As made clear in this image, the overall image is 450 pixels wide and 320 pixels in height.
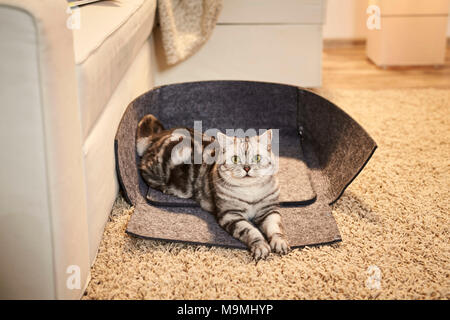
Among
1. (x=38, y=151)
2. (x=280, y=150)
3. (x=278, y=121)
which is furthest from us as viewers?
(x=278, y=121)

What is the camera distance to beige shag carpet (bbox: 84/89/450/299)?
1075mm

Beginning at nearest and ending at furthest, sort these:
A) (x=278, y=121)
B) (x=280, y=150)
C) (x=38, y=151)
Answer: (x=38, y=151), (x=280, y=150), (x=278, y=121)

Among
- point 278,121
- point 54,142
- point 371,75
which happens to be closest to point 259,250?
point 54,142

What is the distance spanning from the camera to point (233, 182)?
1360mm

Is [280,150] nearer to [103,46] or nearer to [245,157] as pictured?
[245,157]

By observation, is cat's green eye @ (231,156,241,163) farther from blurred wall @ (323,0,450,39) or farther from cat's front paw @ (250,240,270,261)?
blurred wall @ (323,0,450,39)

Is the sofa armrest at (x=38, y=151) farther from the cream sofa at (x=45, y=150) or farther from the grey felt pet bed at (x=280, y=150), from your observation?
the grey felt pet bed at (x=280, y=150)

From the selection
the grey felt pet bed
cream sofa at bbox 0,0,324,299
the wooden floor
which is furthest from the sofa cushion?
the wooden floor

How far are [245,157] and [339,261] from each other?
367mm

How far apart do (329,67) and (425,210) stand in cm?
185

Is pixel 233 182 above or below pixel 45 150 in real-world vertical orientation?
below

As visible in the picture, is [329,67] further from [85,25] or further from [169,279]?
[169,279]

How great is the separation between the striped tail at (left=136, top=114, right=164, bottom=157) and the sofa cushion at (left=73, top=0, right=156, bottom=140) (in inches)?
9.1

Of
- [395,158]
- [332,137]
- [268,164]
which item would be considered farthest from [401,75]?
[268,164]
